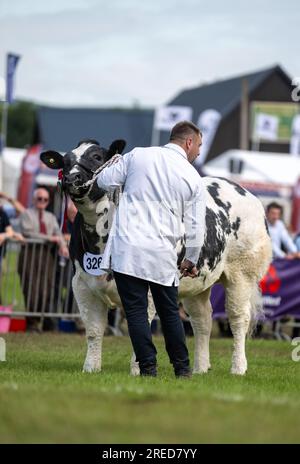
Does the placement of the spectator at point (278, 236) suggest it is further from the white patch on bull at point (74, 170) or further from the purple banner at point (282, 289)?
the white patch on bull at point (74, 170)

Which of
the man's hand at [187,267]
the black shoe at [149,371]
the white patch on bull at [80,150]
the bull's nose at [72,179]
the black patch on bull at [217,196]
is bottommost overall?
the black shoe at [149,371]

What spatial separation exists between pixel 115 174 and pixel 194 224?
85 centimetres

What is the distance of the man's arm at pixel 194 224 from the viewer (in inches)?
347

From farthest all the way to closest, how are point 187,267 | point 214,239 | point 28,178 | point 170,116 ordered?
point 170,116, point 28,178, point 214,239, point 187,267

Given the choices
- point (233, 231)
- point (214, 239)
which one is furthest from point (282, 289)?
point (214, 239)

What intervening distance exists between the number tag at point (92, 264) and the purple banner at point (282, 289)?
7.91 meters

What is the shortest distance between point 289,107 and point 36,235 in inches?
2155

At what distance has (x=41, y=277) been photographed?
1622 centimetres

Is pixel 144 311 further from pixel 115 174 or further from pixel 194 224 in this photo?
pixel 115 174

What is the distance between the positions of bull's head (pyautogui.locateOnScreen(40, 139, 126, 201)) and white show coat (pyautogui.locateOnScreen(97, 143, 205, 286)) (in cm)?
51

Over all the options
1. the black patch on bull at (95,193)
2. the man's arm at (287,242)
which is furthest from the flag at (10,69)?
the black patch on bull at (95,193)

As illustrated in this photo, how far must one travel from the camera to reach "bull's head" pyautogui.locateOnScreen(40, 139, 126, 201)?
365 inches

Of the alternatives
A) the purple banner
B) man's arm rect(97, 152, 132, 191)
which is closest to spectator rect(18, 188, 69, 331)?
the purple banner

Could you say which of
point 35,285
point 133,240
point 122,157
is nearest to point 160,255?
point 133,240
